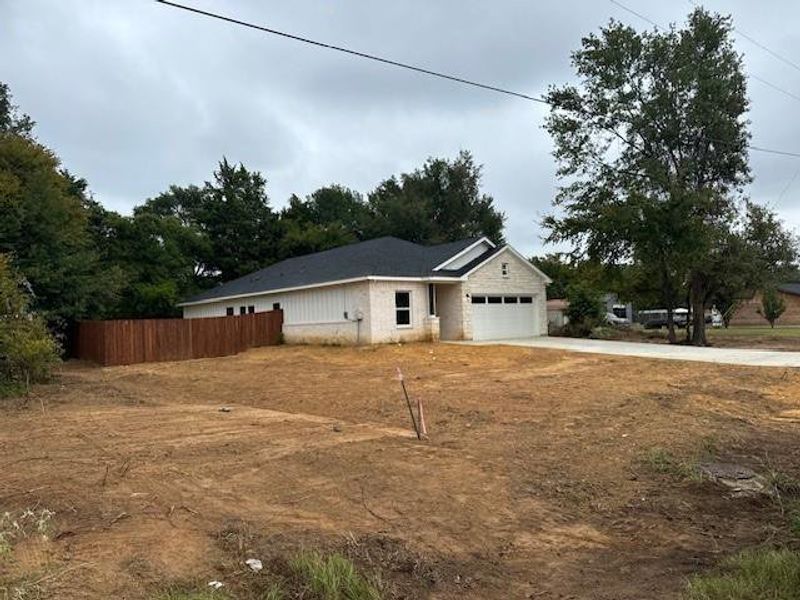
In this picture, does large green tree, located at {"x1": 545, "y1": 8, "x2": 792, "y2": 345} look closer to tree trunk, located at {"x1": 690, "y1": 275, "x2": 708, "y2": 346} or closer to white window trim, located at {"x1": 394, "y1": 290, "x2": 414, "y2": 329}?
tree trunk, located at {"x1": 690, "y1": 275, "x2": 708, "y2": 346}

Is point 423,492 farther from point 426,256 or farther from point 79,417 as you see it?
point 426,256

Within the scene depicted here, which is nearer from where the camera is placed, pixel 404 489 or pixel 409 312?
pixel 404 489

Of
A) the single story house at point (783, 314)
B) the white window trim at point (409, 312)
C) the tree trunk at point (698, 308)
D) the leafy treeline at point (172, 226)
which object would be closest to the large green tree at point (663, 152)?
the tree trunk at point (698, 308)

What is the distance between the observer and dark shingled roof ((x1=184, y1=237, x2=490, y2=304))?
78.8 feet

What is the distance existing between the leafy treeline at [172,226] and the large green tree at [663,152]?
64.6ft

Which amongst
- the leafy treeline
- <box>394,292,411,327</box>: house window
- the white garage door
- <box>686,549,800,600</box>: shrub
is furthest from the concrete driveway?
the leafy treeline

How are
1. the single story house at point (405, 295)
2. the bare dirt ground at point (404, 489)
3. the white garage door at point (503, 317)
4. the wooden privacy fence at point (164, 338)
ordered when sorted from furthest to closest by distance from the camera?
the white garage door at point (503, 317)
the single story house at point (405, 295)
the wooden privacy fence at point (164, 338)
the bare dirt ground at point (404, 489)

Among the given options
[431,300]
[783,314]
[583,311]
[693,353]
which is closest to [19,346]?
[431,300]

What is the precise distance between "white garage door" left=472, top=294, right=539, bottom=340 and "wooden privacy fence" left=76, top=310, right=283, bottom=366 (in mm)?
8729

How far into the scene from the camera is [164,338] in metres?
22.4

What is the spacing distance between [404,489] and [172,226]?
120 ft

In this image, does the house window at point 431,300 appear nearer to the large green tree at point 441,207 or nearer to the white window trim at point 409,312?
the white window trim at point 409,312

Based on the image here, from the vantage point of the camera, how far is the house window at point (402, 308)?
2331 cm

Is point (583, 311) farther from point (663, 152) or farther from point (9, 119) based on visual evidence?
point (9, 119)
